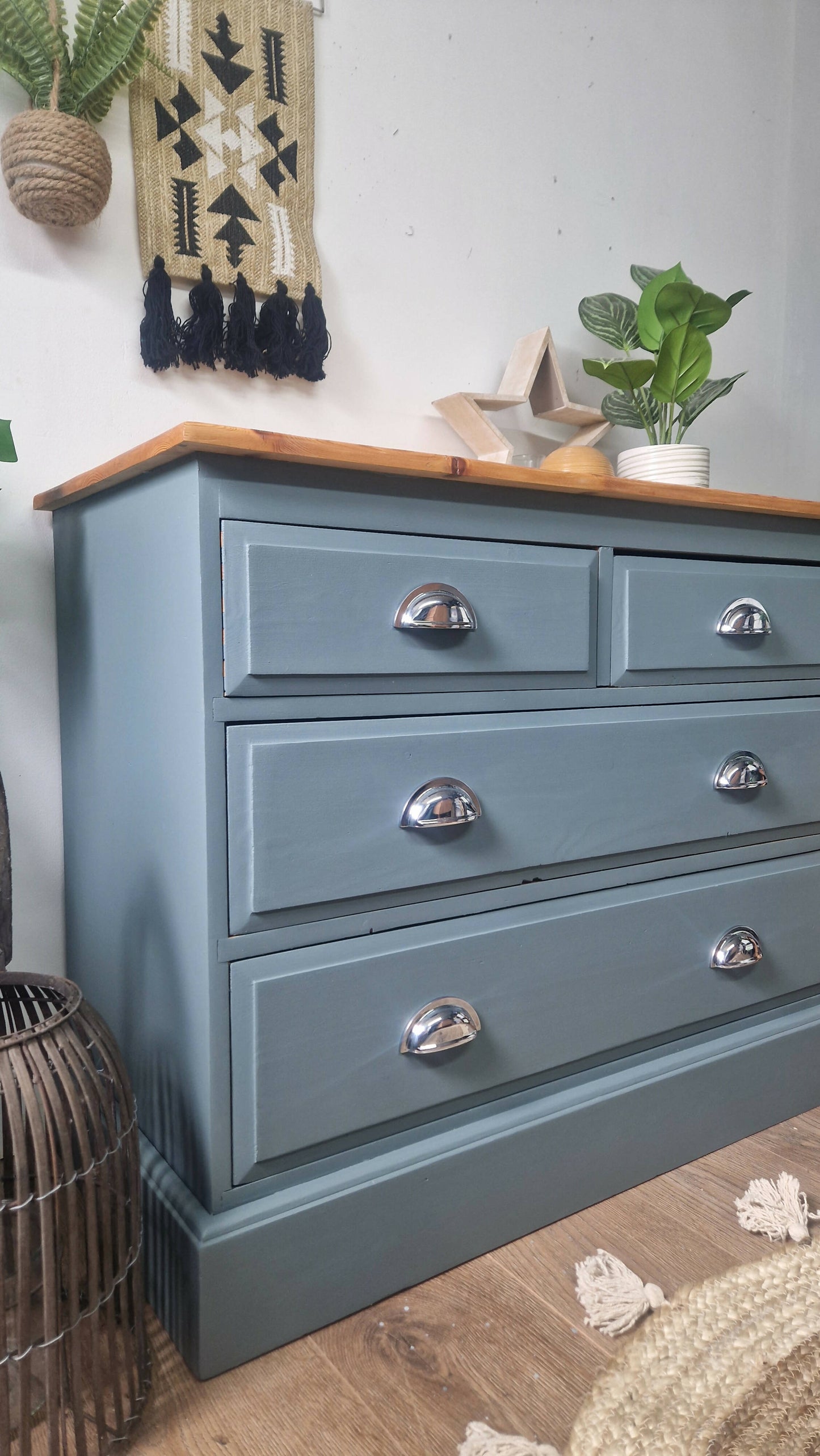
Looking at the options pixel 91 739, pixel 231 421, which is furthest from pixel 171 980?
pixel 231 421

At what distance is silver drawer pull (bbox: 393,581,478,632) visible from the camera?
0.94 m

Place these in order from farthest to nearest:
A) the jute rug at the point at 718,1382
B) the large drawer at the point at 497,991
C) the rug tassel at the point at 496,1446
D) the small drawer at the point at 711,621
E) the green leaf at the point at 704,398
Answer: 1. the green leaf at the point at 704,398
2. the small drawer at the point at 711,621
3. the large drawer at the point at 497,991
4. the rug tassel at the point at 496,1446
5. the jute rug at the point at 718,1382

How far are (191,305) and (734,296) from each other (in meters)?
0.80

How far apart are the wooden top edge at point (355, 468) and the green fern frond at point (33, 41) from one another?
1.50ft

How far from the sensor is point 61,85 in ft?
3.60

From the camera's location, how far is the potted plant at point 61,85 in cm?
106

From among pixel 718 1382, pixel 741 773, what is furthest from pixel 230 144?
pixel 718 1382

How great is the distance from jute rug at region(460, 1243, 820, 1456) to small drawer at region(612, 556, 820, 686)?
65 cm

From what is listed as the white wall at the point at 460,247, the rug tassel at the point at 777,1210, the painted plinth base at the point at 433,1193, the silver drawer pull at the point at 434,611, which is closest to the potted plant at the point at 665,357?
the white wall at the point at 460,247

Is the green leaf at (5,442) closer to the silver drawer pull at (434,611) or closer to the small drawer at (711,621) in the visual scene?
the silver drawer pull at (434,611)

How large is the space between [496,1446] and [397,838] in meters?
0.52

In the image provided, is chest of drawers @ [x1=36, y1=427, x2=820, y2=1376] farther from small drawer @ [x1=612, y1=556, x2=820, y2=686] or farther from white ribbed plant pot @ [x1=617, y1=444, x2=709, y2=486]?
white ribbed plant pot @ [x1=617, y1=444, x2=709, y2=486]

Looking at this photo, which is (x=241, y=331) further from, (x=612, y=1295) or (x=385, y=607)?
(x=612, y=1295)

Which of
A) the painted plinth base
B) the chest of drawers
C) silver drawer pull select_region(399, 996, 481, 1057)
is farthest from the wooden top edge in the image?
the painted plinth base
